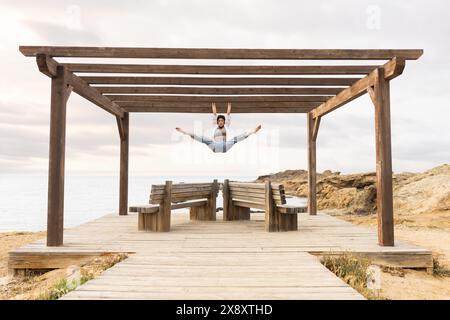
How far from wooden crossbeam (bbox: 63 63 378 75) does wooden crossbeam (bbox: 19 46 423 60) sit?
0.53 metres

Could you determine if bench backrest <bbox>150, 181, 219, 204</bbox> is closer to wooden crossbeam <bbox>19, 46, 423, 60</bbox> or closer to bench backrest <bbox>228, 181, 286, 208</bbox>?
bench backrest <bbox>228, 181, 286, 208</bbox>

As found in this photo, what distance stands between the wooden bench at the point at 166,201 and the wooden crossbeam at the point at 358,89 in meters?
3.17

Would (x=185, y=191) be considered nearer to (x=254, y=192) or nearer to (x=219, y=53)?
(x=254, y=192)

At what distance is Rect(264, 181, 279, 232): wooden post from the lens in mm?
7445

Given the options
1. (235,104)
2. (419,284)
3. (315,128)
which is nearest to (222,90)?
(235,104)

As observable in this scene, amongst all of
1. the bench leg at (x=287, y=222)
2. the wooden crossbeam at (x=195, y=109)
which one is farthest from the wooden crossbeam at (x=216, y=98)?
the bench leg at (x=287, y=222)

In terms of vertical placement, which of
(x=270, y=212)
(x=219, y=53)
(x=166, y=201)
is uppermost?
(x=219, y=53)

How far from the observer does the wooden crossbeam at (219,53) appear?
18.4 feet

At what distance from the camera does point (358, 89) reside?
6.86 metres

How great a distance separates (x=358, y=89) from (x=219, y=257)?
12.9 feet

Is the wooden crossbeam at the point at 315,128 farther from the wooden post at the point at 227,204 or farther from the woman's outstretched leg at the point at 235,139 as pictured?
the wooden post at the point at 227,204

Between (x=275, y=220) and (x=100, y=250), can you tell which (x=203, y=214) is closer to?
(x=275, y=220)
